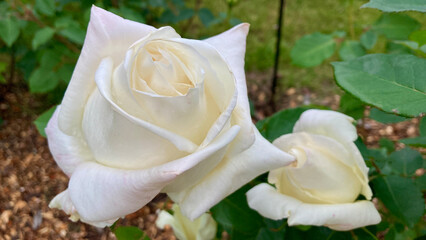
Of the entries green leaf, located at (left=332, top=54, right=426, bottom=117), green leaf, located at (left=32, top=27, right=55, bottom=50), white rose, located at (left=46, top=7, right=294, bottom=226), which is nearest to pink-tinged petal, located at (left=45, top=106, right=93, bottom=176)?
white rose, located at (left=46, top=7, right=294, bottom=226)

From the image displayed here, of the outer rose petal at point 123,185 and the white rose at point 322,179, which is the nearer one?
the outer rose petal at point 123,185

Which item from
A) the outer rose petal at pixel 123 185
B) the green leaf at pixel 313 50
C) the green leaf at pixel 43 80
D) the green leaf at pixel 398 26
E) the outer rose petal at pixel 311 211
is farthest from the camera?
the green leaf at pixel 43 80

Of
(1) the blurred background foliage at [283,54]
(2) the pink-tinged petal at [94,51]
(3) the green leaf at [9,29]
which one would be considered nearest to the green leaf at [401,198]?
(1) the blurred background foliage at [283,54]

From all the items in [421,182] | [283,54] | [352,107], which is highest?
[352,107]

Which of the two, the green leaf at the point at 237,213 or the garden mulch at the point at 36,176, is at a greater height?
the green leaf at the point at 237,213

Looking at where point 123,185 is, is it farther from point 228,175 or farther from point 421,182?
point 421,182

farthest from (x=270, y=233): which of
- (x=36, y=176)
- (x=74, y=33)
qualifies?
(x=36, y=176)

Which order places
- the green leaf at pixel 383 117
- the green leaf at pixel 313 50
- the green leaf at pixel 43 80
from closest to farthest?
the green leaf at pixel 383 117 → the green leaf at pixel 313 50 → the green leaf at pixel 43 80

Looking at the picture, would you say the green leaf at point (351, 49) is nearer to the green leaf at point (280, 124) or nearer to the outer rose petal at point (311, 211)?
the green leaf at point (280, 124)

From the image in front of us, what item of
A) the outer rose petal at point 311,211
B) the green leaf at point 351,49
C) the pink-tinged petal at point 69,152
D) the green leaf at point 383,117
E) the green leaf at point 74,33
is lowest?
the green leaf at point 351,49
